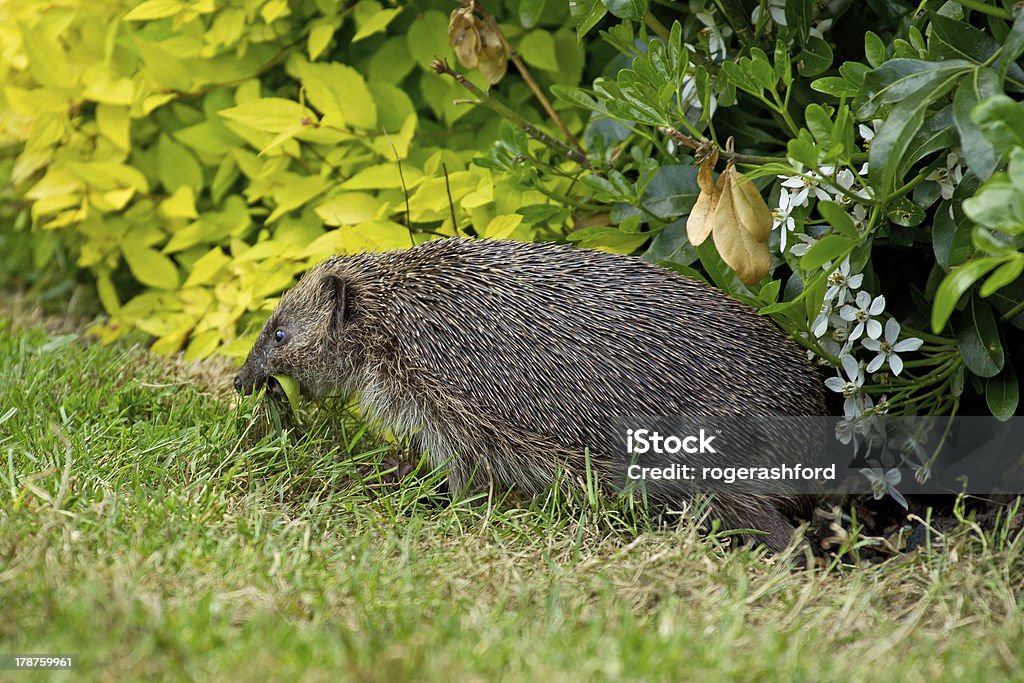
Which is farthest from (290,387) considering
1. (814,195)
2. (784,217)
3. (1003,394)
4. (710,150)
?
(1003,394)

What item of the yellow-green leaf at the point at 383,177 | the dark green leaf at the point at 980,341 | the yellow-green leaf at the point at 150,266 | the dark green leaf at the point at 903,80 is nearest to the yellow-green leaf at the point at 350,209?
the yellow-green leaf at the point at 383,177

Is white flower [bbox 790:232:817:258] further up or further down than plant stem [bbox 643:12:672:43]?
further down

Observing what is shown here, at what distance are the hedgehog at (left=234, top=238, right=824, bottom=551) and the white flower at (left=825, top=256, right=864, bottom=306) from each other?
0.87ft

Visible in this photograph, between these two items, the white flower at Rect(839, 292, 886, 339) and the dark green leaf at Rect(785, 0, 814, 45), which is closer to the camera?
the white flower at Rect(839, 292, 886, 339)

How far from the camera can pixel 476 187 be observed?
14.6 feet

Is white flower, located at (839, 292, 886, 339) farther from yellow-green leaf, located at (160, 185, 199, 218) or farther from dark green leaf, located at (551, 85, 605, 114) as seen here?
yellow-green leaf, located at (160, 185, 199, 218)

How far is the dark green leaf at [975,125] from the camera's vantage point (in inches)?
108

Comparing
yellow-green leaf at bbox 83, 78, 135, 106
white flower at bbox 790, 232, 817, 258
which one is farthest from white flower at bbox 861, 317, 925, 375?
yellow-green leaf at bbox 83, 78, 135, 106

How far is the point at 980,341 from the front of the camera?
3332mm

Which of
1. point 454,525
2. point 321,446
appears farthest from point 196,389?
point 454,525

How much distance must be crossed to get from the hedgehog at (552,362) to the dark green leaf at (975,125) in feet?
3.29

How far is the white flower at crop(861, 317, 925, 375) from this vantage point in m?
3.40

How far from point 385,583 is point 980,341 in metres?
1.95

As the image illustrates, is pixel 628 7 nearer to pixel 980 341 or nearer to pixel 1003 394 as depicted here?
pixel 980 341
